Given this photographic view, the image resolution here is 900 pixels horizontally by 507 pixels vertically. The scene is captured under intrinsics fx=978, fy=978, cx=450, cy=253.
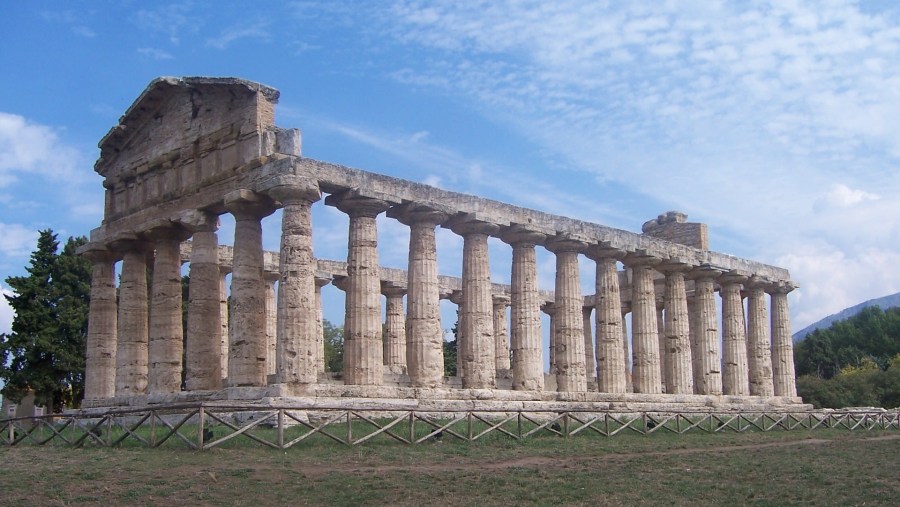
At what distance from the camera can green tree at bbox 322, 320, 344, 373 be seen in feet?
257

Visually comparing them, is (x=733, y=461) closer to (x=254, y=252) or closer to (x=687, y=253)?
(x=254, y=252)

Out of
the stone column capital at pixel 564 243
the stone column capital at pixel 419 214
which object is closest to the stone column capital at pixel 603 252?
the stone column capital at pixel 564 243

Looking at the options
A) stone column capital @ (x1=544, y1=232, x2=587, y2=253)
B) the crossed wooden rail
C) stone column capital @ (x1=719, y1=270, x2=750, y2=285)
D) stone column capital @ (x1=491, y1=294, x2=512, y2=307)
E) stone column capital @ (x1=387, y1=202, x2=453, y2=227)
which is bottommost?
the crossed wooden rail

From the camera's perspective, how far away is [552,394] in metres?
39.5

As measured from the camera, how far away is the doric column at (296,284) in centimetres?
3153

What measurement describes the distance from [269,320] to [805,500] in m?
30.3

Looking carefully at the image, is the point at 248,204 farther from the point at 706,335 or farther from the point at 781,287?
the point at 781,287

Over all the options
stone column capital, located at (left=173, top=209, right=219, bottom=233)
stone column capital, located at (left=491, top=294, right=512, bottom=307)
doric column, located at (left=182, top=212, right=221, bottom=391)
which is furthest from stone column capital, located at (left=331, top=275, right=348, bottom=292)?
stone column capital, located at (left=173, top=209, right=219, bottom=233)

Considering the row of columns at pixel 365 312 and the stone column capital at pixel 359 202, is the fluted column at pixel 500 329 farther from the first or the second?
the stone column capital at pixel 359 202

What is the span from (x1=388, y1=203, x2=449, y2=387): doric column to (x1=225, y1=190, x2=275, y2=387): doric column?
17.5ft

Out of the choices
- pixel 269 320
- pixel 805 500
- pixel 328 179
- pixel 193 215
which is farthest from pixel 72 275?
pixel 805 500

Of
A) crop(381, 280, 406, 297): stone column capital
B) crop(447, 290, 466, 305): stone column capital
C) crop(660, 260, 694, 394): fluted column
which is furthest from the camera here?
crop(447, 290, 466, 305): stone column capital

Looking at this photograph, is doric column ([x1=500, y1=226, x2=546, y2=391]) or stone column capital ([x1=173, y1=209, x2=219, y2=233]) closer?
stone column capital ([x1=173, y1=209, x2=219, y2=233])

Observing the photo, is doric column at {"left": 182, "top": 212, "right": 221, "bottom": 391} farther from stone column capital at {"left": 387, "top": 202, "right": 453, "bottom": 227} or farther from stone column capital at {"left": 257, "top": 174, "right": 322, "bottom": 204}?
stone column capital at {"left": 387, "top": 202, "right": 453, "bottom": 227}
